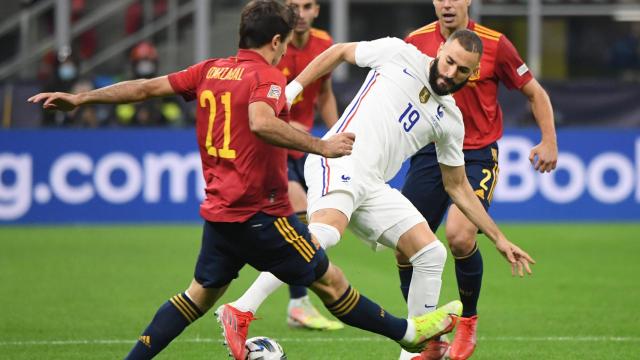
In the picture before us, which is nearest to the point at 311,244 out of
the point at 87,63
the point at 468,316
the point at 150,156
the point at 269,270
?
the point at 269,270

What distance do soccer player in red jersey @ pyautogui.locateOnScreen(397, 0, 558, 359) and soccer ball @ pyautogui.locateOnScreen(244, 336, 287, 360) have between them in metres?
1.39

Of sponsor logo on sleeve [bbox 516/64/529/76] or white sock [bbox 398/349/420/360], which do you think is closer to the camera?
white sock [bbox 398/349/420/360]

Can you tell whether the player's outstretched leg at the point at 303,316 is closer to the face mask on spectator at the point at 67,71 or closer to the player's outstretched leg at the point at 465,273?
the player's outstretched leg at the point at 465,273

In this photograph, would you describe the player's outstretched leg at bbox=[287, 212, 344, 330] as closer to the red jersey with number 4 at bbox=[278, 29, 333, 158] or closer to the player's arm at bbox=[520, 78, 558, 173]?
the red jersey with number 4 at bbox=[278, 29, 333, 158]

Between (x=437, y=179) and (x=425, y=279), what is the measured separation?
1.11 meters

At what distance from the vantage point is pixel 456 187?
7.60 m

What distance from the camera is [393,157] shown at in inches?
295

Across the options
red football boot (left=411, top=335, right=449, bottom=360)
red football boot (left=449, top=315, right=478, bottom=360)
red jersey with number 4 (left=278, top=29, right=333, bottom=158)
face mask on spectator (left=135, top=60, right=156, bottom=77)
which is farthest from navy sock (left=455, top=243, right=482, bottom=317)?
face mask on spectator (left=135, top=60, right=156, bottom=77)

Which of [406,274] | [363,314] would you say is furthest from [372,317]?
[406,274]

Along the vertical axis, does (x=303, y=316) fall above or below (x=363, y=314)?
below

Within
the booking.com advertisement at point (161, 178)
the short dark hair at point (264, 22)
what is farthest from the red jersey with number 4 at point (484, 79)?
the booking.com advertisement at point (161, 178)

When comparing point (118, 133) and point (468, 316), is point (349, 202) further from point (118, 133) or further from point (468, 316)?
point (118, 133)

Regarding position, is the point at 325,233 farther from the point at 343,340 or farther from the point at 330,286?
the point at 343,340

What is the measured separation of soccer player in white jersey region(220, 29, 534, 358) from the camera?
23.8 feet
